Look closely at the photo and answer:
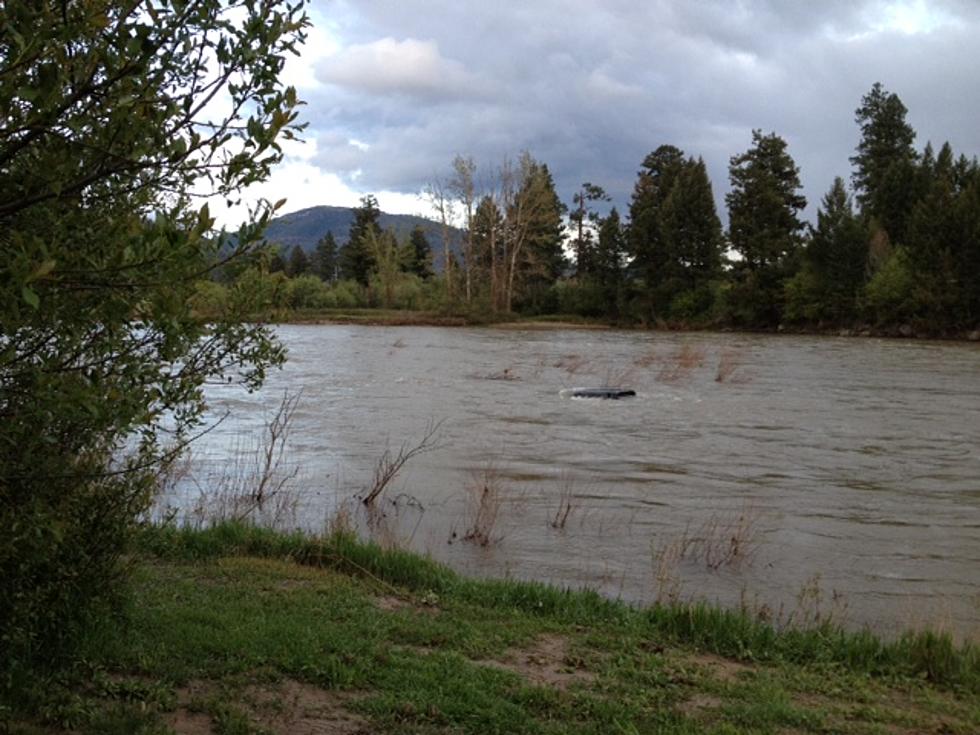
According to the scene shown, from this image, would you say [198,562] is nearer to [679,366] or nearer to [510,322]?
[679,366]

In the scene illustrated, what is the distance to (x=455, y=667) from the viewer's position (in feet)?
19.1

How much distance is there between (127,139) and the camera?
323 centimetres

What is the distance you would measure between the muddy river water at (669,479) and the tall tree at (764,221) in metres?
46.5

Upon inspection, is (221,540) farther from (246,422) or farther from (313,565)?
(246,422)

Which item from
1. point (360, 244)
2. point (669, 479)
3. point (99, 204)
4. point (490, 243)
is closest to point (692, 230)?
point (490, 243)

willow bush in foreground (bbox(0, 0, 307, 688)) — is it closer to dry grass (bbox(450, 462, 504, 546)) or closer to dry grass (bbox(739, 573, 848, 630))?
dry grass (bbox(739, 573, 848, 630))

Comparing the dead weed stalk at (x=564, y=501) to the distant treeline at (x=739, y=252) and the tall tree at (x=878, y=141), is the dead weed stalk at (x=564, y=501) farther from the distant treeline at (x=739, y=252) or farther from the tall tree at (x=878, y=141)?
the tall tree at (x=878, y=141)

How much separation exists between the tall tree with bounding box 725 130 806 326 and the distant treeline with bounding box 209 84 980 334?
0.41 ft

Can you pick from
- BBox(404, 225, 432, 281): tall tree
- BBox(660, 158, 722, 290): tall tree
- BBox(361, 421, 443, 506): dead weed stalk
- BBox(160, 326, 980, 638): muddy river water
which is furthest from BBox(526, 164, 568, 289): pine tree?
BBox(361, 421, 443, 506): dead weed stalk

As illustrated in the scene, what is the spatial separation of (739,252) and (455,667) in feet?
275

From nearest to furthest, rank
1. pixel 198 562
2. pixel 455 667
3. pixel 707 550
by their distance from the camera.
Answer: pixel 455 667 → pixel 198 562 → pixel 707 550

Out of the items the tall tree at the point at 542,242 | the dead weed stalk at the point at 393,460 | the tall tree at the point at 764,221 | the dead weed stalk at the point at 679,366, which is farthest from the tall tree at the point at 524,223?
the dead weed stalk at the point at 393,460

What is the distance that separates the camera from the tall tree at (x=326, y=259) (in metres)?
158

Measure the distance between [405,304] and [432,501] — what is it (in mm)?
79284
